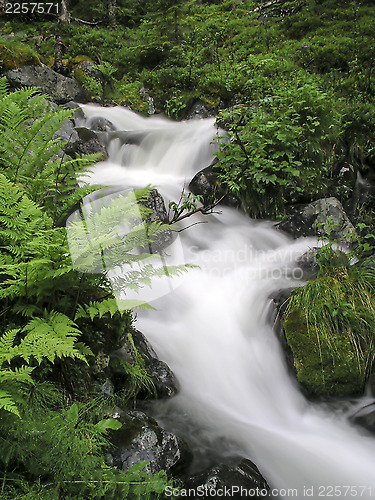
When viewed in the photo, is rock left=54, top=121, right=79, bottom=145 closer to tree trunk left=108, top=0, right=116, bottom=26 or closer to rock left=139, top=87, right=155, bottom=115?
rock left=139, top=87, right=155, bottom=115

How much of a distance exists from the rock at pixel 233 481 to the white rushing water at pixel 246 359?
0.91 ft

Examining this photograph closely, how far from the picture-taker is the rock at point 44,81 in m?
8.04

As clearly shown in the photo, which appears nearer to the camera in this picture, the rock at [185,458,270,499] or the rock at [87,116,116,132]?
the rock at [185,458,270,499]

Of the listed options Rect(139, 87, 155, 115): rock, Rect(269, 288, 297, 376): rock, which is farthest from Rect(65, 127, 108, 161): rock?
Rect(269, 288, 297, 376): rock

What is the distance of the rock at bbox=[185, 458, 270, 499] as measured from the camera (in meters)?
2.24

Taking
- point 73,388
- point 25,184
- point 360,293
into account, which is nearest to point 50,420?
point 73,388

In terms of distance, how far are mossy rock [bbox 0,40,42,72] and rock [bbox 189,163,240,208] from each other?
5169 mm

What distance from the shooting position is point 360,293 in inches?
154

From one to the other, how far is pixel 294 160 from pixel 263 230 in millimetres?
1430

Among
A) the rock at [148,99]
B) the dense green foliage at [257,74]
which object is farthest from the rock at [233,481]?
the rock at [148,99]

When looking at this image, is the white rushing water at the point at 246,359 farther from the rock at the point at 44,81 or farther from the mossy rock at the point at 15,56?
the mossy rock at the point at 15,56

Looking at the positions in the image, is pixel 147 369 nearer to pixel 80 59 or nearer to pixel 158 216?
pixel 158 216

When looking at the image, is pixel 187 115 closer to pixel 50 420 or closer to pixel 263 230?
pixel 263 230

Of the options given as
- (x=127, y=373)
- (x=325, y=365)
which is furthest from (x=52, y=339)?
(x=325, y=365)
